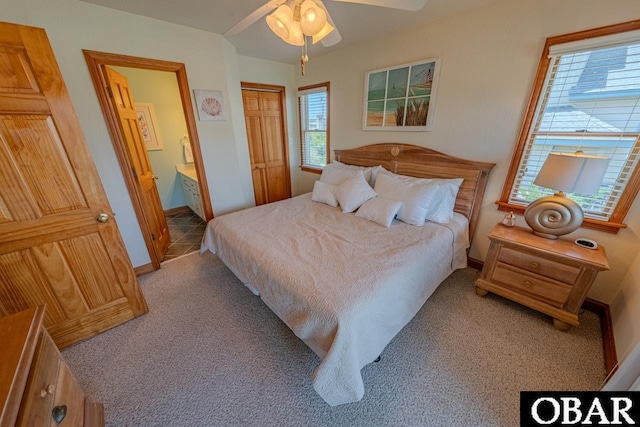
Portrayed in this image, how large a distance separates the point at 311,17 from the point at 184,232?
3.31 m

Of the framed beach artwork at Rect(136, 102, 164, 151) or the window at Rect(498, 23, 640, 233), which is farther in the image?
the framed beach artwork at Rect(136, 102, 164, 151)

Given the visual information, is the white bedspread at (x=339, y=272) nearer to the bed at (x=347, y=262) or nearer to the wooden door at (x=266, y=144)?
the bed at (x=347, y=262)

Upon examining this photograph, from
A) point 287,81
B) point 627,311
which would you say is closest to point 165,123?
point 287,81

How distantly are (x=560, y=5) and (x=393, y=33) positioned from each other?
1311 mm

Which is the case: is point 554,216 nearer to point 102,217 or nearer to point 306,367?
point 306,367

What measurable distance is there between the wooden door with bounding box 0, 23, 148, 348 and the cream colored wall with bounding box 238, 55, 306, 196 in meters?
2.28

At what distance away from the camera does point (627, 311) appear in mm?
1511

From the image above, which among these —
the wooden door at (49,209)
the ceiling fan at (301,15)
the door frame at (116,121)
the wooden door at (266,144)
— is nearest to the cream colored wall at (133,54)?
the door frame at (116,121)

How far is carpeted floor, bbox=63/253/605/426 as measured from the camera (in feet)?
4.16

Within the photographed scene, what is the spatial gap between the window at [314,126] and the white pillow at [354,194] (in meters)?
1.20

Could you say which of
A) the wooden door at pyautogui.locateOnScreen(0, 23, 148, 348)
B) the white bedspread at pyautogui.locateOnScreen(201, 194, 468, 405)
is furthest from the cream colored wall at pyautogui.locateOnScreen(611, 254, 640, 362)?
the wooden door at pyautogui.locateOnScreen(0, 23, 148, 348)

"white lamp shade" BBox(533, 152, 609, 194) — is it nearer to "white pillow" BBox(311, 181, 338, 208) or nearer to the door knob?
"white pillow" BBox(311, 181, 338, 208)

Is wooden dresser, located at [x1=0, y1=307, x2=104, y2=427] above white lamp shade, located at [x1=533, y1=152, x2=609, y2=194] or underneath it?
underneath

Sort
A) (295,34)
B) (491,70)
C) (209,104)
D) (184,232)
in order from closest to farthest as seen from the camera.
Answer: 1. (295,34)
2. (491,70)
3. (209,104)
4. (184,232)
